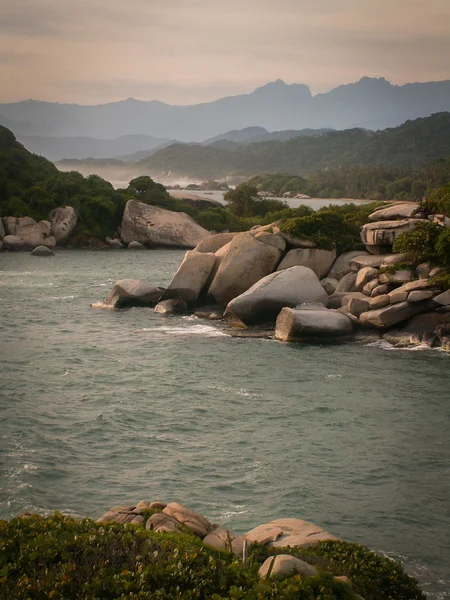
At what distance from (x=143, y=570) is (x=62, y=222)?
194ft

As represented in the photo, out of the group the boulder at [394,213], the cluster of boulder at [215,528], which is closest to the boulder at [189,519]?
the cluster of boulder at [215,528]

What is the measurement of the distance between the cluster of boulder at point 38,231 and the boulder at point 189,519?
4789cm

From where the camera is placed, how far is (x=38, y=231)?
214 feet

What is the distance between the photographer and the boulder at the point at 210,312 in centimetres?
3656

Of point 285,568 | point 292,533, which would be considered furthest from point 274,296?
point 285,568

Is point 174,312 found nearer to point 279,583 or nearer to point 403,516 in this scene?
point 403,516

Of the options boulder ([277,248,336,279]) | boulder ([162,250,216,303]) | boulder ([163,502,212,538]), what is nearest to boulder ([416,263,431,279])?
boulder ([277,248,336,279])

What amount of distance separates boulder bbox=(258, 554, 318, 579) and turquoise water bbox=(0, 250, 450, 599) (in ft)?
12.4

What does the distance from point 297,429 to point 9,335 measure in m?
16.0

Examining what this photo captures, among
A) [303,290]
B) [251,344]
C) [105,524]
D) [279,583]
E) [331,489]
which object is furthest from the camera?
[303,290]

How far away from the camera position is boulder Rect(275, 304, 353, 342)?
3180 centimetres

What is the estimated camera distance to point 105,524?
1282cm

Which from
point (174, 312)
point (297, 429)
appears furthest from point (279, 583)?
point (174, 312)

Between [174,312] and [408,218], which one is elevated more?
[408,218]
